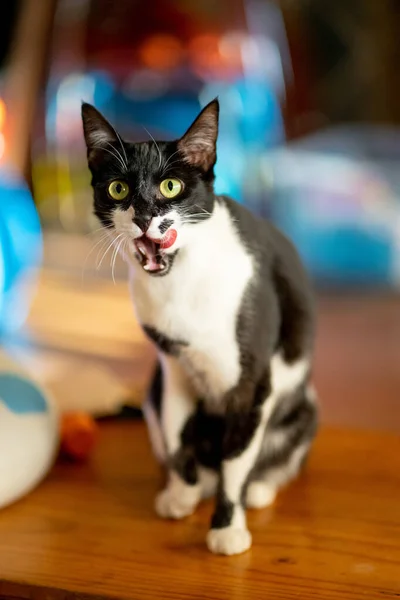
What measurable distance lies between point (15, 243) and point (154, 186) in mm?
899

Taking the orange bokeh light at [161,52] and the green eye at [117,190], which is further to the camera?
the orange bokeh light at [161,52]

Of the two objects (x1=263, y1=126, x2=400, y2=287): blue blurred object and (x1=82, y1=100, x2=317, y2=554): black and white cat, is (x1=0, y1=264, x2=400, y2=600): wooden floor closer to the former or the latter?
(x1=82, y1=100, x2=317, y2=554): black and white cat

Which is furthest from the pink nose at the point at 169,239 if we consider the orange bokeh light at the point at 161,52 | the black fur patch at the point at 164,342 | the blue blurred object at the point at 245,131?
the orange bokeh light at the point at 161,52

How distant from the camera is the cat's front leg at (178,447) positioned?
0.93 metres

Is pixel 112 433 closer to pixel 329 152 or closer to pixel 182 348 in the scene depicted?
pixel 182 348

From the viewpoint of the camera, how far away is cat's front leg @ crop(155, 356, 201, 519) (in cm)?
93

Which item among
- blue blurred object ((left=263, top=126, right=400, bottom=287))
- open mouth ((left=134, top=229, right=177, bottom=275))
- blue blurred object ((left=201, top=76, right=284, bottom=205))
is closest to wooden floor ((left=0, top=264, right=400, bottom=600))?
open mouth ((left=134, top=229, right=177, bottom=275))

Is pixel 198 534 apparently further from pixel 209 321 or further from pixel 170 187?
pixel 170 187

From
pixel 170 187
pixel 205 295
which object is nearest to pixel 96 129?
pixel 170 187

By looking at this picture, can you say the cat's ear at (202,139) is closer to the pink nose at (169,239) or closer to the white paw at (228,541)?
the pink nose at (169,239)

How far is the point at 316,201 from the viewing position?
2525 millimetres

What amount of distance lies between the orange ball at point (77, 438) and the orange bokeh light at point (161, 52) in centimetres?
156

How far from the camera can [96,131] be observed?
81 centimetres

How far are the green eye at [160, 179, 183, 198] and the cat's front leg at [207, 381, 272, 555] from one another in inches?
10.0
